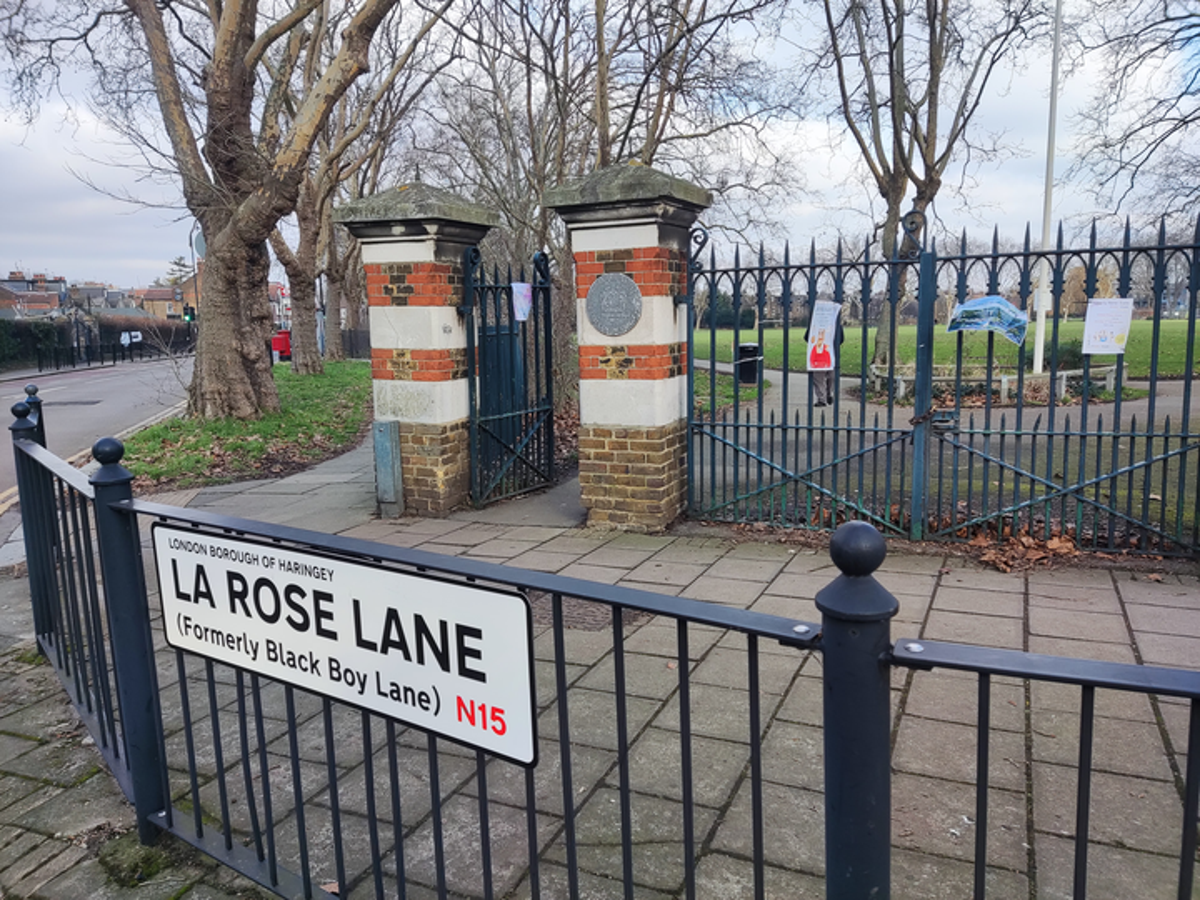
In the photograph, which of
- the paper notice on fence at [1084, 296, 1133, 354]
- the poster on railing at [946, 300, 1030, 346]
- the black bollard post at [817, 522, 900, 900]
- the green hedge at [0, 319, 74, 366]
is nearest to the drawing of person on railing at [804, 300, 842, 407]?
the poster on railing at [946, 300, 1030, 346]

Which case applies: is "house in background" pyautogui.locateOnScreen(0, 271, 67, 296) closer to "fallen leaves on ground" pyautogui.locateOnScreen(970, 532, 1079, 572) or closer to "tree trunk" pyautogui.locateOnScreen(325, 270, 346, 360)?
"tree trunk" pyautogui.locateOnScreen(325, 270, 346, 360)

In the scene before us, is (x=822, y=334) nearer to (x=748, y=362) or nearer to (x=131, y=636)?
(x=748, y=362)

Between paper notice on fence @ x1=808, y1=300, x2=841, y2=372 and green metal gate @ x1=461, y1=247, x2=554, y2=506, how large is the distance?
8.09ft

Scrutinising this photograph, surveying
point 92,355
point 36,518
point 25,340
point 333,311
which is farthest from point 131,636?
point 92,355

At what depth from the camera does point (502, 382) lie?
7.71m

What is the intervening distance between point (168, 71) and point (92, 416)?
803cm

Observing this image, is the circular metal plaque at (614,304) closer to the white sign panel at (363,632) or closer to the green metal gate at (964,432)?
the green metal gate at (964,432)

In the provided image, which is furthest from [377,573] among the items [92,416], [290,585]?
[92,416]

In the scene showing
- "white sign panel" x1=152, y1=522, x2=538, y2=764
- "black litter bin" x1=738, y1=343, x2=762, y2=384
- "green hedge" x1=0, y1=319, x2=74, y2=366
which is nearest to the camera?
"white sign panel" x1=152, y1=522, x2=538, y2=764

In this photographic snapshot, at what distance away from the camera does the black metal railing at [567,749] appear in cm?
140

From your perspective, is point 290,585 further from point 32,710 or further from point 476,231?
point 476,231

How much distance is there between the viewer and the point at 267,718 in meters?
3.70

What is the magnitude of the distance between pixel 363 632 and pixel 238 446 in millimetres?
9755

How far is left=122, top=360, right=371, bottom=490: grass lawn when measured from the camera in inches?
386
